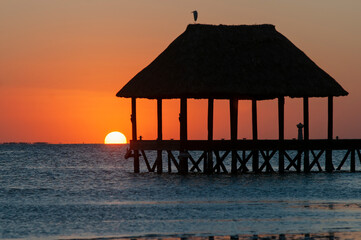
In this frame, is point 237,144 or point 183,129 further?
point 237,144

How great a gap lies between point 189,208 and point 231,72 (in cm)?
1921

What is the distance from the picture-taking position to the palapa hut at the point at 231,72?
48375 millimetres

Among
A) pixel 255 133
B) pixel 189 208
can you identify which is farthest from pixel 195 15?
pixel 189 208

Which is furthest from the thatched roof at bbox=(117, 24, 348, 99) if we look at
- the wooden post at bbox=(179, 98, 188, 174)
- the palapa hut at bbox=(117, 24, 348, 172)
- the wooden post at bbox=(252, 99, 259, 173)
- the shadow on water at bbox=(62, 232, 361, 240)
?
the shadow on water at bbox=(62, 232, 361, 240)

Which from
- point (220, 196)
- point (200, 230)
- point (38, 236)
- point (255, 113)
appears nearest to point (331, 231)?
point (200, 230)

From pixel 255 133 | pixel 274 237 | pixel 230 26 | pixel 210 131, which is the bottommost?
pixel 274 237

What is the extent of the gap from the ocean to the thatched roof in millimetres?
4787

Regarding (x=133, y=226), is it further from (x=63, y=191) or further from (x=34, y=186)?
(x=34, y=186)

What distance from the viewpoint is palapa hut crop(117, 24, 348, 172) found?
48375 mm

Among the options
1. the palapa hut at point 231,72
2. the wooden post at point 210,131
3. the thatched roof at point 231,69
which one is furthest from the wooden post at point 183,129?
the wooden post at point 210,131

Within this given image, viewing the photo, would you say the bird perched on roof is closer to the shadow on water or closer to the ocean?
the ocean

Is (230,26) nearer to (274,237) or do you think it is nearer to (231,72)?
(231,72)

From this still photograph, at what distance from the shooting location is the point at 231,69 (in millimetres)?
49750

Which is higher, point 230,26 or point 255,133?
point 230,26
